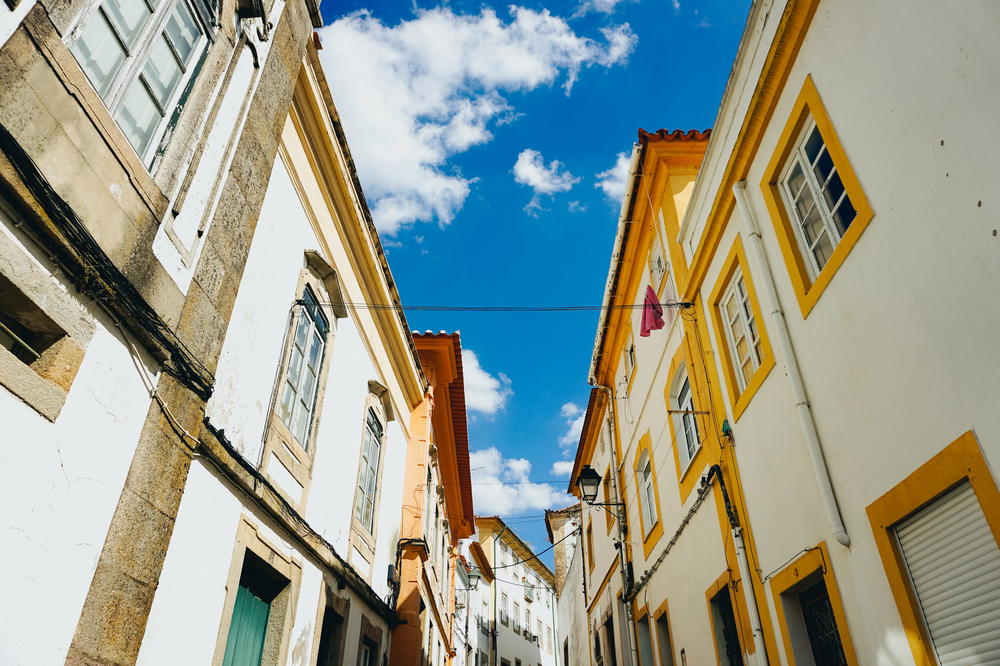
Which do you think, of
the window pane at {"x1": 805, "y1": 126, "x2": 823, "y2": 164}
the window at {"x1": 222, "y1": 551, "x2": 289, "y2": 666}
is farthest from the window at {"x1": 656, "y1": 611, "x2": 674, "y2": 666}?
the window pane at {"x1": 805, "y1": 126, "x2": 823, "y2": 164}

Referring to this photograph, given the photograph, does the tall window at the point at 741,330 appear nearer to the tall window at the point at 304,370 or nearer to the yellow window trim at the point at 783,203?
the yellow window trim at the point at 783,203

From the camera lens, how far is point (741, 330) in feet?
23.7

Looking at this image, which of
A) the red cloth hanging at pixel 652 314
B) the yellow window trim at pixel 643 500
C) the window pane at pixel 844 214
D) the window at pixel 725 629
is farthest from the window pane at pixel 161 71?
the yellow window trim at pixel 643 500

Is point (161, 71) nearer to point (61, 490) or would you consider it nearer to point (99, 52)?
point (99, 52)

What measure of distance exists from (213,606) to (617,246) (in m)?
8.86

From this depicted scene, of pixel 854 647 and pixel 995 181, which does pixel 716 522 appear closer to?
pixel 854 647

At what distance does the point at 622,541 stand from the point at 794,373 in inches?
325

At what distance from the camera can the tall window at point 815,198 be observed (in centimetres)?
521

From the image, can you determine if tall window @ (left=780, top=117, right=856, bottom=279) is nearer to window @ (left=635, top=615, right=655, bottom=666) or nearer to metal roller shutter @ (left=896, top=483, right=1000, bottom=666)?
metal roller shutter @ (left=896, top=483, right=1000, bottom=666)

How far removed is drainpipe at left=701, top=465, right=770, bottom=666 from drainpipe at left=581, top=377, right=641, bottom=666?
552 centimetres

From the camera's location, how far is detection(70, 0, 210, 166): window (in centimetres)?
378

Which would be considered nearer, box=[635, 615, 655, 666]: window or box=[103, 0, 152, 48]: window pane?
box=[103, 0, 152, 48]: window pane

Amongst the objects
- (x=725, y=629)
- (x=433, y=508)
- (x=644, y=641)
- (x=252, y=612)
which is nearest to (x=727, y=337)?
(x=725, y=629)

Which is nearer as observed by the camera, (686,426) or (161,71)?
(161,71)
